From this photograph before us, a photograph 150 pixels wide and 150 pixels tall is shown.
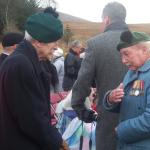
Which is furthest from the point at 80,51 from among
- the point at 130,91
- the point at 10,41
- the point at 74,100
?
the point at 130,91

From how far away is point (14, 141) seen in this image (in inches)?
141

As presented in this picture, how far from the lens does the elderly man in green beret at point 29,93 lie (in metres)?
3.49

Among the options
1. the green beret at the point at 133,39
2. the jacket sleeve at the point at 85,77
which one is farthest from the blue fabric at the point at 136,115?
the jacket sleeve at the point at 85,77

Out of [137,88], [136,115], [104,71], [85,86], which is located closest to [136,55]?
[137,88]

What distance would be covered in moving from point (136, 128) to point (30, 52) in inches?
40.2

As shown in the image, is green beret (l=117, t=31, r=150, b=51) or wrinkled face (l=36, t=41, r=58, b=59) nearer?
wrinkled face (l=36, t=41, r=58, b=59)

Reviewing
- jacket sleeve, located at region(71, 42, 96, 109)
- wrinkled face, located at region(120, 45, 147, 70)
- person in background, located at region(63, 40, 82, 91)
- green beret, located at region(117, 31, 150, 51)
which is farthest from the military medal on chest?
person in background, located at region(63, 40, 82, 91)

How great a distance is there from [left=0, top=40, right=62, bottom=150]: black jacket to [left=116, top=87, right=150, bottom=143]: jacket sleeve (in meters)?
0.63

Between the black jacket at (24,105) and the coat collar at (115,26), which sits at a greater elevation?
the coat collar at (115,26)

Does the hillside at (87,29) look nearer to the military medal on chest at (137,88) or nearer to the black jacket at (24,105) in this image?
the military medal on chest at (137,88)

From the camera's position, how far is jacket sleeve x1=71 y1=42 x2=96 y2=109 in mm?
4836

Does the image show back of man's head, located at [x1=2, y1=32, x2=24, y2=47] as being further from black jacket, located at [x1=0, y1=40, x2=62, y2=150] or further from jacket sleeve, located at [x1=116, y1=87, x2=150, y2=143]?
black jacket, located at [x1=0, y1=40, x2=62, y2=150]

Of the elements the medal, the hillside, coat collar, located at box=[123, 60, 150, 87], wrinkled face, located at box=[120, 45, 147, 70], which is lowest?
the hillside

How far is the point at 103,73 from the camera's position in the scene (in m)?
4.86
